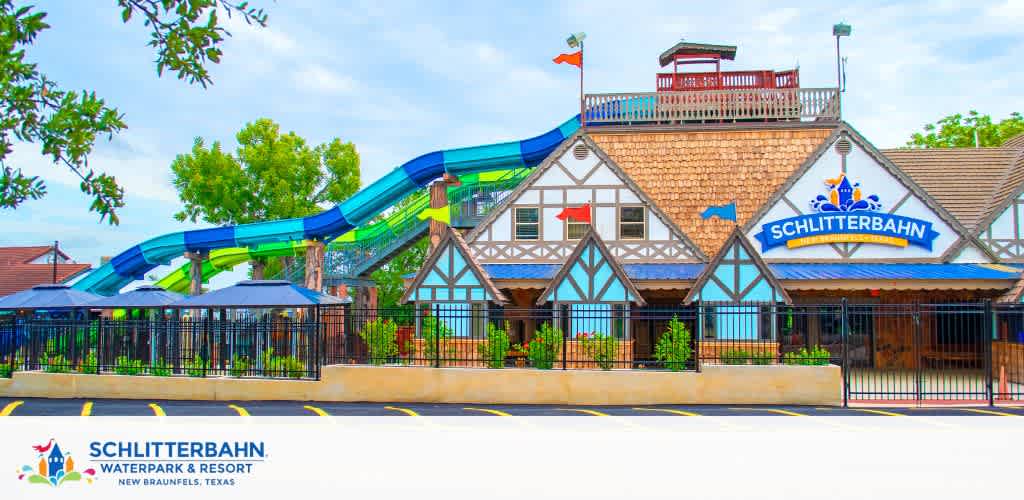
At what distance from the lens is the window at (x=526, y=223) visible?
28484mm

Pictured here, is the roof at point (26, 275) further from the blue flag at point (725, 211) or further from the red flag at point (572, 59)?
the blue flag at point (725, 211)

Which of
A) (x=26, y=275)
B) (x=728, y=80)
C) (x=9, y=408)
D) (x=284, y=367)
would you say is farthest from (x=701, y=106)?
(x=26, y=275)

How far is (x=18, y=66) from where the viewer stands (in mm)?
8109

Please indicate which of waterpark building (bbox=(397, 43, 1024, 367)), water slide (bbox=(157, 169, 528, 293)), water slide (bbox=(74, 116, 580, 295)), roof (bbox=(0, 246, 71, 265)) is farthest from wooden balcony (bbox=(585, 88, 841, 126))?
roof (bbox=(0, 246, 71, 265))

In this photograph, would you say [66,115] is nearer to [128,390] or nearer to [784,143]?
[128,390]

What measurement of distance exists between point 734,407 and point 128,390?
13.5 meters

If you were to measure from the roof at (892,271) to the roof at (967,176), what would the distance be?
6.18 ft

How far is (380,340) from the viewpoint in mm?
20578

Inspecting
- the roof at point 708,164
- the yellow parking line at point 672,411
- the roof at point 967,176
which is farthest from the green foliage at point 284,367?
the roof at point 967,176

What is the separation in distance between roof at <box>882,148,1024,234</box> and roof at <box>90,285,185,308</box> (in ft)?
77.6

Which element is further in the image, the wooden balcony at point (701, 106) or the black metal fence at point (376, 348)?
the wooden balcony at point (701, 106)

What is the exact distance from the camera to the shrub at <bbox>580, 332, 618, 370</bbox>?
2025 cm

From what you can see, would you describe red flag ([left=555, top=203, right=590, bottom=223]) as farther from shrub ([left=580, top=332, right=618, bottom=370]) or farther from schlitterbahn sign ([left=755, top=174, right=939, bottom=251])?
shrub ([left=580, top=332, right=618, bottom=370])
